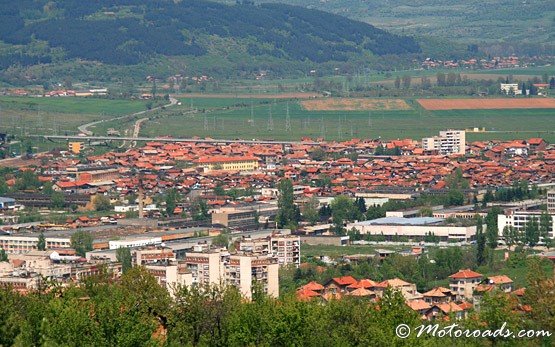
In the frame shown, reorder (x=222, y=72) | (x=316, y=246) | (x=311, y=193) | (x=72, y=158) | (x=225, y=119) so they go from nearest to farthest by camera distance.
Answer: (x=316, y=246)
(x=311, y=193)
(x=72, y=158)
(x=225, y=119)
(x=222, y=72)

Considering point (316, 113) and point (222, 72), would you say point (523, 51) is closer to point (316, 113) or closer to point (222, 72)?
point (222, 72)

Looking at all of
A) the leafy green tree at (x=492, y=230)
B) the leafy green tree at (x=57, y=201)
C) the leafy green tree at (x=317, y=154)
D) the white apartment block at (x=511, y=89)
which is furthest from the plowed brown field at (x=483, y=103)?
the leafy green tree at (x=492, y=230)

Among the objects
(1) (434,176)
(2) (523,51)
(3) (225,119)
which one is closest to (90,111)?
(3) (225,119)

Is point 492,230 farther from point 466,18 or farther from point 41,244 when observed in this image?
point 466,18

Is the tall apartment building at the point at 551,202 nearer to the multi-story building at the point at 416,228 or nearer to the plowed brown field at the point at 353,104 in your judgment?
the multi-story building at the point at 416,228

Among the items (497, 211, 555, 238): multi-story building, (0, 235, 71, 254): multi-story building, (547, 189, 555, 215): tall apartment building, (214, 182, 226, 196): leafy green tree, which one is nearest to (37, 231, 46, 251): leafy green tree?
(0, 235, 71, 254): multi-story building

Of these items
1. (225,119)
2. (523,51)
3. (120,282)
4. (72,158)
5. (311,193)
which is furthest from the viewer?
(523,51)
